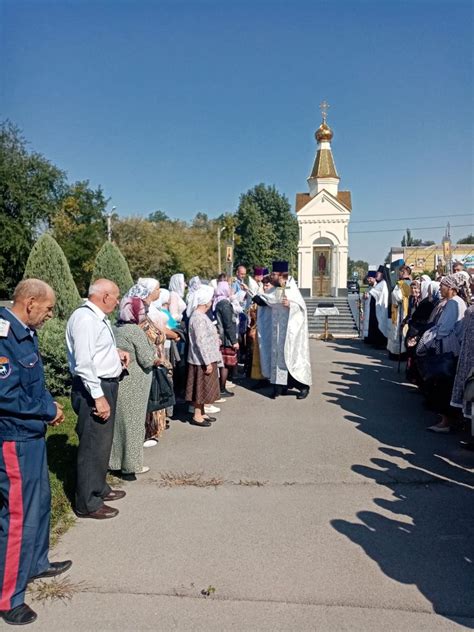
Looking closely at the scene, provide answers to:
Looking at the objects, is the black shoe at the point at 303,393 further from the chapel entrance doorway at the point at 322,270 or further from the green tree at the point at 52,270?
the chapel entrance doorway at the point at 322,270

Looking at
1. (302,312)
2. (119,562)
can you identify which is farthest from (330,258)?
(119,562)

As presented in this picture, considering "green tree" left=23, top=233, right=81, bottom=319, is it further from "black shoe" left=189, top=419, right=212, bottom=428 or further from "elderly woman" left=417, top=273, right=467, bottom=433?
"elderly woman" left=417, top=273, right=467, bottom=433

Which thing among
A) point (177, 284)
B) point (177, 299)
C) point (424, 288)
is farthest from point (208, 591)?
point (424, 288)

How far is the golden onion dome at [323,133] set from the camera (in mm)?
32000

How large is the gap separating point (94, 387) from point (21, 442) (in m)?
0.85

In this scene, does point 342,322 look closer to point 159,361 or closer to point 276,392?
point 276,392

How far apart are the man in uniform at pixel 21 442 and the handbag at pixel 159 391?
2.20m

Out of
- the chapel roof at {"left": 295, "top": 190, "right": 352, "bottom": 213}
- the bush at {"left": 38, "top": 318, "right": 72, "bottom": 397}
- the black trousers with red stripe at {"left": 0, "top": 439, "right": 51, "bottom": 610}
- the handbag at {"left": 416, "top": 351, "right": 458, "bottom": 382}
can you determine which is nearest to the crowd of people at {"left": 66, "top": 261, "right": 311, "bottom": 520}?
the black trousers with red stripe at {"left": 0, "top": 439, "right": 51, "bottom": 610}

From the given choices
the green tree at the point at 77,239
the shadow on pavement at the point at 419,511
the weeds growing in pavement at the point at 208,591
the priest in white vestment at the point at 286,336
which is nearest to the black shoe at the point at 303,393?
the priest in white vestment at the point at 286,336

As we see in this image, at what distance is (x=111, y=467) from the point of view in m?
4.74

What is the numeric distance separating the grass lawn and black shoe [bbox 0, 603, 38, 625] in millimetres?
844

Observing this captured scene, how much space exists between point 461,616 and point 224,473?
2.56 metres

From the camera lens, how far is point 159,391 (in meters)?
5.34

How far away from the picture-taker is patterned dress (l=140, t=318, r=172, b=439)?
17.3 feet
